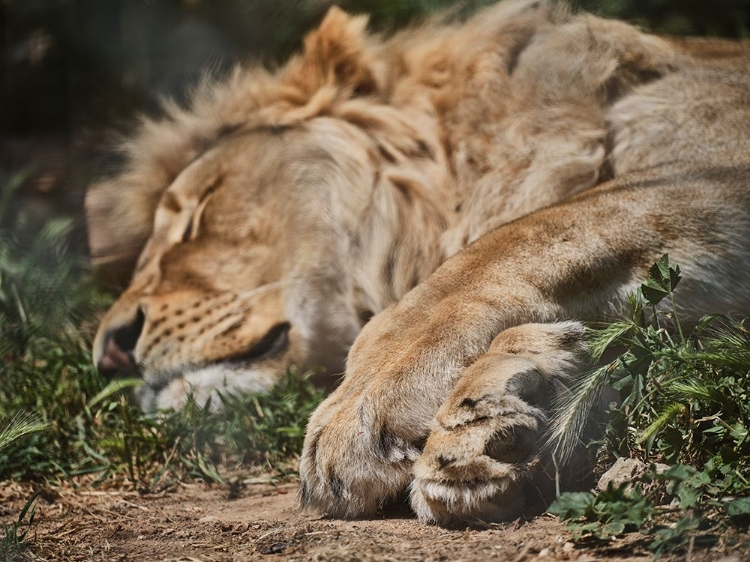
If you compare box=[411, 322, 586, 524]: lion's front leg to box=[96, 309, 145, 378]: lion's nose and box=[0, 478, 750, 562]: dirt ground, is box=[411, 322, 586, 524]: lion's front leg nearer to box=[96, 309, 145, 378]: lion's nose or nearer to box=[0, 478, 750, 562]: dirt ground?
box=[0, 478, 750, 562]: dirt ground

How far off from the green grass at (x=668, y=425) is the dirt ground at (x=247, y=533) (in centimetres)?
6

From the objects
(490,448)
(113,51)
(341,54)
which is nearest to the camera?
(490,448)

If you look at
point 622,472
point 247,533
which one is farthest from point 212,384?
point 622,472

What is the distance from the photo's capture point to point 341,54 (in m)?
3.09

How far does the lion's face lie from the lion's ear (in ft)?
0.60

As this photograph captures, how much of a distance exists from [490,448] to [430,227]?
1270 millimetres

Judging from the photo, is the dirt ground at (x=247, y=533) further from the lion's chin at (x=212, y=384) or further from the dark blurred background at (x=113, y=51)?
the dark blurred background at (x=113, y=51)

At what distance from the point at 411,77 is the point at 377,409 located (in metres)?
1.56

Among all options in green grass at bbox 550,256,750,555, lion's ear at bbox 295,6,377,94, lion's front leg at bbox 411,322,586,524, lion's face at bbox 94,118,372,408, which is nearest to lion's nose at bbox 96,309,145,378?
lion's face at bbox 94,118,372,408

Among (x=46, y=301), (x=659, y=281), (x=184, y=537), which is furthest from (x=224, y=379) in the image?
(x=659, y=281)

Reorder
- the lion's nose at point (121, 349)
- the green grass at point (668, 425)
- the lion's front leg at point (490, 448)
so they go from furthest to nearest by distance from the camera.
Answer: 1. the lion's nose at point (121, 349)
2. the lion's front leg at point (490, 448)
3. the green grass at point (668, 425)

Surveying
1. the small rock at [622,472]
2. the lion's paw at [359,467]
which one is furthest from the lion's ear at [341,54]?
the small rock at [622,472]

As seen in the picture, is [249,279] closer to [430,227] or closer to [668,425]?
[430,227]

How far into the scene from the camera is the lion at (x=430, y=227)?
1.78 meters
